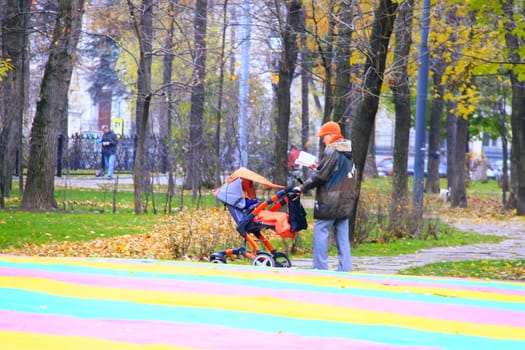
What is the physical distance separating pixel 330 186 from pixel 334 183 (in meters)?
0.05

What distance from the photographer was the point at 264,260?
1120 cm

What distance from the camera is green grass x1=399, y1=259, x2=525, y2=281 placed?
12430mm

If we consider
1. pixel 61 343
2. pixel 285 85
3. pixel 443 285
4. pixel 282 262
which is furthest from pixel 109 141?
pixel 61 343

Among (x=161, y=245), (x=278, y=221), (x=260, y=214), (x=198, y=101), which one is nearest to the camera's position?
(x=278, y=221)

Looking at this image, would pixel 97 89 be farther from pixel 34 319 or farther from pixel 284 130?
pixel 34 319

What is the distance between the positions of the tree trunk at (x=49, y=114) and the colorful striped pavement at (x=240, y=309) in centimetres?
1243

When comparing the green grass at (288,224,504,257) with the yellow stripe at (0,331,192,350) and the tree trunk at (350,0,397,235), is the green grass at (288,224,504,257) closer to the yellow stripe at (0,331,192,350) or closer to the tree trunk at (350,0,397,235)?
the tree trunk at (350,0,397,235)

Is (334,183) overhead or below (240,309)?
overhead

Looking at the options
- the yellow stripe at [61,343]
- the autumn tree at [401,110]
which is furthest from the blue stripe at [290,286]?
the autumn tree at [401,110]

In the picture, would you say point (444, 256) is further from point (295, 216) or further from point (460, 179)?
point (460, 179)

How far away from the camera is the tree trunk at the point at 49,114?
19.5 meters

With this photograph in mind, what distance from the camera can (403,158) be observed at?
22172 mm

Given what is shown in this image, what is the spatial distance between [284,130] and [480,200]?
67.6 ft

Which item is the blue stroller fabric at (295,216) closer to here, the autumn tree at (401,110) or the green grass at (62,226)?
the autumn tree at (401,110)
